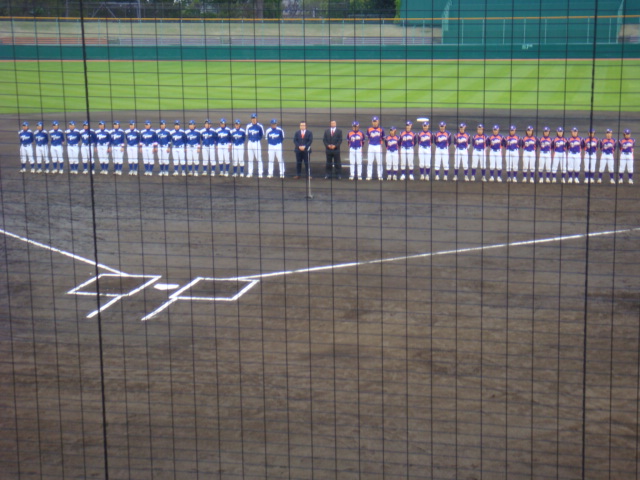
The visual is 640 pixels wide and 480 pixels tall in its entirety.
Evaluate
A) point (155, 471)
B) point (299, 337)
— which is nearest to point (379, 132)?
point (299, 337)

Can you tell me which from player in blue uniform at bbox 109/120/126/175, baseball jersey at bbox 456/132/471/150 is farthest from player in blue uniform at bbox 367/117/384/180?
player in blue uniform at bbox 109/120/126/175

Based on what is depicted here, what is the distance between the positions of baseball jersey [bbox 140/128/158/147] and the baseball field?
243 centimetres

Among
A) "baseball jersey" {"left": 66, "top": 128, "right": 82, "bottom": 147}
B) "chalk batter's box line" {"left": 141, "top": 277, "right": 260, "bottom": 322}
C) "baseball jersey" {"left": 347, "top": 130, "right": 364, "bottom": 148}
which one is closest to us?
"chalk batter's box line" {"left": 141, "top": 277, "right": 260, "bottom": 322}

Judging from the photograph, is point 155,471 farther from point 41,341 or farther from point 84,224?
point 84,224

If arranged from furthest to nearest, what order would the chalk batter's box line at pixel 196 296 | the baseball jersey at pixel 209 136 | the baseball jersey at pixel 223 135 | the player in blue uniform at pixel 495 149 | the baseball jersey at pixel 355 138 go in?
the baseball jersey at pixel 223 135 < the baseball jersey at pixel 209 136 < the player in blue uniform at pixel 495 149 < the baseball jersey at pixel 355 138 < the chalk batter's box line at pixel 196 296

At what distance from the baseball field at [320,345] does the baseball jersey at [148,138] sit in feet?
7.97

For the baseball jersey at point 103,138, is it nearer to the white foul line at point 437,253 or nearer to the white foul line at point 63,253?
the white foul line at point 63,253

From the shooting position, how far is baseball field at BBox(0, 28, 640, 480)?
6941 mm

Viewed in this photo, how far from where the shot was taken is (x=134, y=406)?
8094 millimetres

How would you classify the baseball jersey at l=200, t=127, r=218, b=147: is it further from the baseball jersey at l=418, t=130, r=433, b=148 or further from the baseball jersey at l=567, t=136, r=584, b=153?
the baseball jersey at l=567, t=136, r=584, b=153

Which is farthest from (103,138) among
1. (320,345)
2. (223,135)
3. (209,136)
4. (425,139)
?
(320,345)

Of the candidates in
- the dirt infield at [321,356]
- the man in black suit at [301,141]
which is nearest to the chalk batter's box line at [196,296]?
the dirt infield at [321,356]

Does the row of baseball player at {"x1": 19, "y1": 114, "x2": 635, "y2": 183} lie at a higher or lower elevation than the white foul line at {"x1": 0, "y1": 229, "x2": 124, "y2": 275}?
higher

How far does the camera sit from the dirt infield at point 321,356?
6.96 metres
